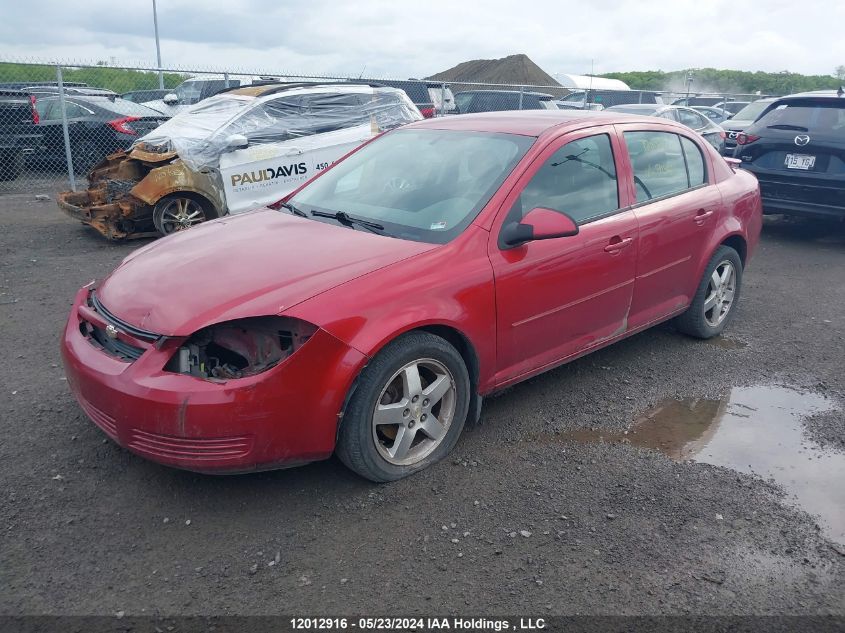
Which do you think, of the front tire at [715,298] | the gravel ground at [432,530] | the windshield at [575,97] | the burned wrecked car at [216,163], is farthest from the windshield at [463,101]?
the gravel ground at [432,530]

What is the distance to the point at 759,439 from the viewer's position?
3.95 metres

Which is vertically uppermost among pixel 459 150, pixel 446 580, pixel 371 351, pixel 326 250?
pixel 459 150

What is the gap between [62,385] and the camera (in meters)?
4.32

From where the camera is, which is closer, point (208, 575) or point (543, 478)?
point (208, 575)

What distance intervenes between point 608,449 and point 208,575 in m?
2.09

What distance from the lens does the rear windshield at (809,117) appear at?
815cm

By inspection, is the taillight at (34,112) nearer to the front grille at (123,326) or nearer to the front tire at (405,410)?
the front grille at (123,326)

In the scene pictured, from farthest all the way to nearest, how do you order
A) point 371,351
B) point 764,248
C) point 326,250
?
point 764,248
point 326,250
point 371,351

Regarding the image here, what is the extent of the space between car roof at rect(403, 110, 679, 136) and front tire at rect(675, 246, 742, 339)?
1154 mm

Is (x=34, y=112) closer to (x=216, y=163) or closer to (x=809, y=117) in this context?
(x=216, y=163)

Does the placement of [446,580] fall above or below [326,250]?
below

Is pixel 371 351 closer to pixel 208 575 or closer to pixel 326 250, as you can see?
pixel 326 250

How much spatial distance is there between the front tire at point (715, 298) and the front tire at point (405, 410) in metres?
2.34

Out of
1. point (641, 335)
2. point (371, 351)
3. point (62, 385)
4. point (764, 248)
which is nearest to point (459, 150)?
point (371, 351)
